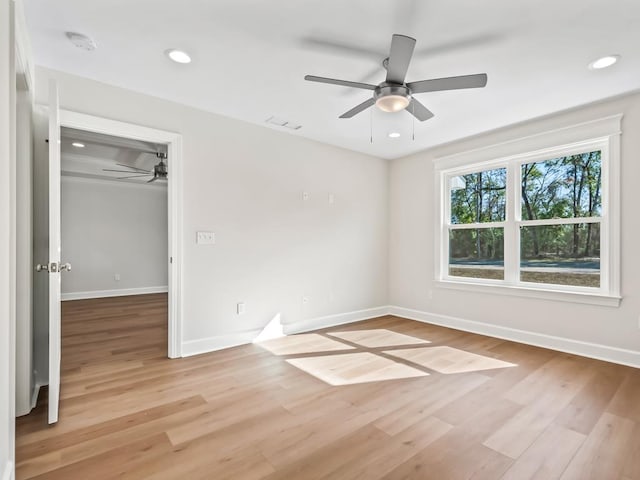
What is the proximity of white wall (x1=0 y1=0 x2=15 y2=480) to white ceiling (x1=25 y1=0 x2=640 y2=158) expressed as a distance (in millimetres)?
731

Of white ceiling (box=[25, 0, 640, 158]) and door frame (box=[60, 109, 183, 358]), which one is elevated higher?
white ceiling (box=[25, 0, 640, 158])

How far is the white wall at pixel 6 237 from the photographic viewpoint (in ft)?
4.45

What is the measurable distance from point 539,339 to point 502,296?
22.7 inches

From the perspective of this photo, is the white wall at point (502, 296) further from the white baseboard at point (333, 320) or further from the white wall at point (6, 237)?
the white wall at point (6, 237)

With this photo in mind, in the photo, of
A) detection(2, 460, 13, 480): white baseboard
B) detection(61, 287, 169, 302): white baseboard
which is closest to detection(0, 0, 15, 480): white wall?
detection(2, 460, 13, 480): white baseboard

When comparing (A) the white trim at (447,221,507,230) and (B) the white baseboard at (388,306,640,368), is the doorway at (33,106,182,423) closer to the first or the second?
(B) the white baseboard at (388,306,640,368)

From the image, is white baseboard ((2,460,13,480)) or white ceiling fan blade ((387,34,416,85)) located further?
white ceiling fan blade ((387,34,416,85))

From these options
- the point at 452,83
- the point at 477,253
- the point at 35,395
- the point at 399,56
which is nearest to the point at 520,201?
the point at 477,253

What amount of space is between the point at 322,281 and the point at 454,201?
216cm

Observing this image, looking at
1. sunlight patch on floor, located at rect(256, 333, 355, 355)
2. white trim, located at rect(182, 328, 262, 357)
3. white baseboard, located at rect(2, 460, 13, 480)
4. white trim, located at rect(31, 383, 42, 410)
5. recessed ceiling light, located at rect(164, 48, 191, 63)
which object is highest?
recessed ceiling light, located at rect(164, 48, 191, 63)

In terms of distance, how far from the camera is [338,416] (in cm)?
214

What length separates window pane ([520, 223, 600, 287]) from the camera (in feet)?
11.0

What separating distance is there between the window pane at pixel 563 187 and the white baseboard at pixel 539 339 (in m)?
1.32

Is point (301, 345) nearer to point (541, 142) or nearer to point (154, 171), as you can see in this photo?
point (541, 142)
